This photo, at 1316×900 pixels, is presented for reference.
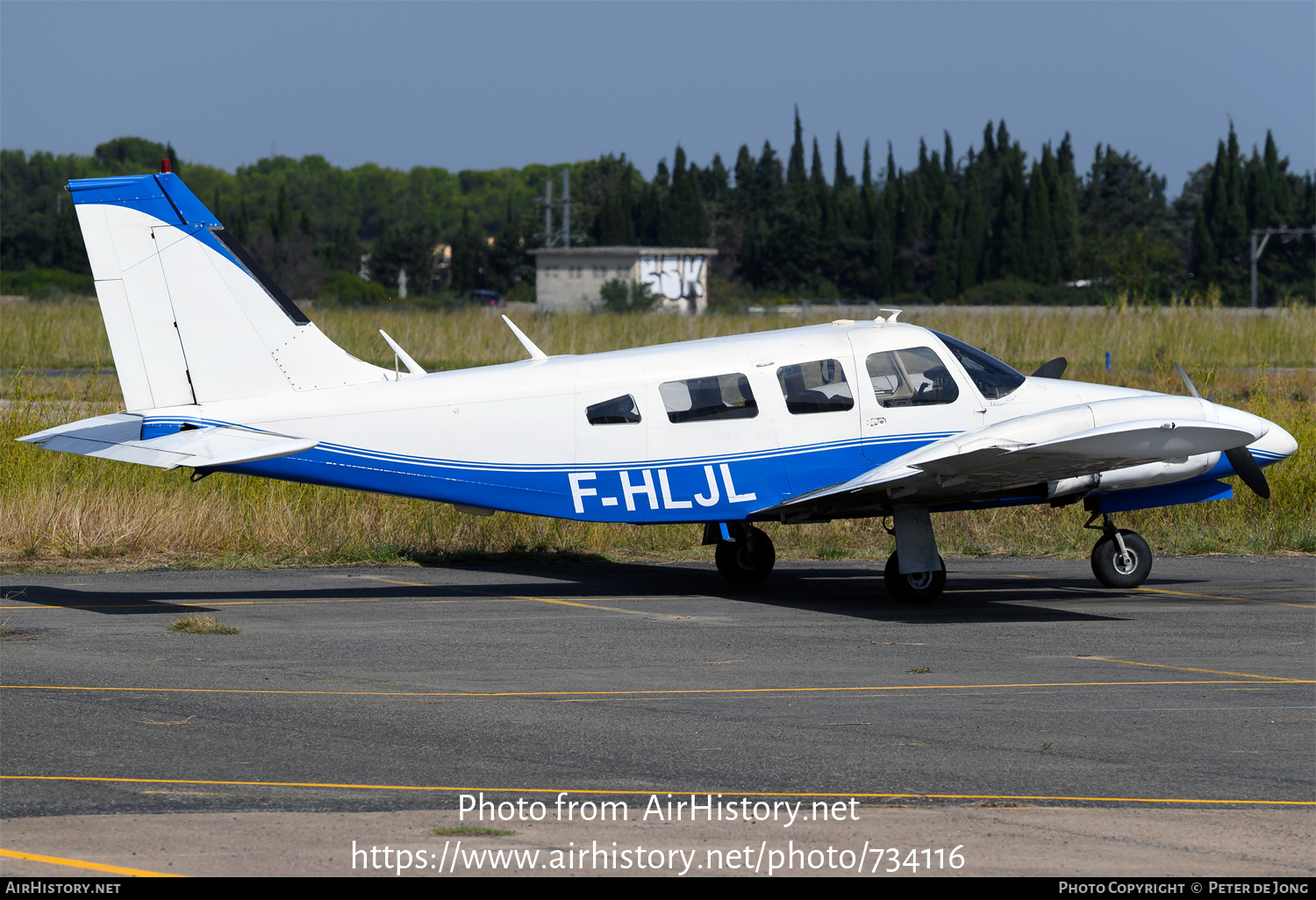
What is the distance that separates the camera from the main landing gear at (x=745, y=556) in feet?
45.1

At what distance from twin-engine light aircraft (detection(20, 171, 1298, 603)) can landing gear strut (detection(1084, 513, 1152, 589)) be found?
66cm

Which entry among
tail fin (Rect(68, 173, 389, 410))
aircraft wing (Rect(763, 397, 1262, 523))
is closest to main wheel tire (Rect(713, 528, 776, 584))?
aircraft wing (Rect(763, 397, 1262, 523))

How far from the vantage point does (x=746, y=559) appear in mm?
13789

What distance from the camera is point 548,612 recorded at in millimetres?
12078

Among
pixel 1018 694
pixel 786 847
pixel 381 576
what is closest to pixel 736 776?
pixel 786 847

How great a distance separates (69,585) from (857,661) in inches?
311

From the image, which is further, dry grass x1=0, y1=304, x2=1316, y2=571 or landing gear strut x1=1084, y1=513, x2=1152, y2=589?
dry grass x1=0, y1=304, x2=1316, y2=571

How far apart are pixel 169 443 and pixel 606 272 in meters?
71.7

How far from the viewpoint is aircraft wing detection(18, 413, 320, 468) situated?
10.7 m

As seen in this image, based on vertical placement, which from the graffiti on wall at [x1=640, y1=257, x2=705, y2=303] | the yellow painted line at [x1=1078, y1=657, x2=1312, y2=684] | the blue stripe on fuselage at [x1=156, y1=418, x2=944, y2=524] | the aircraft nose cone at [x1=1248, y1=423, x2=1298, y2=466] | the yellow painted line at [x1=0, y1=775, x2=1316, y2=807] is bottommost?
the yellow painted line at [x1=1078, y1=657, x2=1312, y2=684]

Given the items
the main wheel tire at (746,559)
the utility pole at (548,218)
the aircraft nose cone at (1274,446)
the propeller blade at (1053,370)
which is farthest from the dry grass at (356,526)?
the utility pole at (548,218)

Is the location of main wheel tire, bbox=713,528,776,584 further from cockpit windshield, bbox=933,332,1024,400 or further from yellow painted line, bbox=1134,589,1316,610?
yellow painted line, bbox=1134,589,1316,610

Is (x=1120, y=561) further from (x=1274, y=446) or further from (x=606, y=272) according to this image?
(x=606, y=272)

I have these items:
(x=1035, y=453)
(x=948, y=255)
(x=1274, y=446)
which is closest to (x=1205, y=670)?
(x=1035, y=453)
